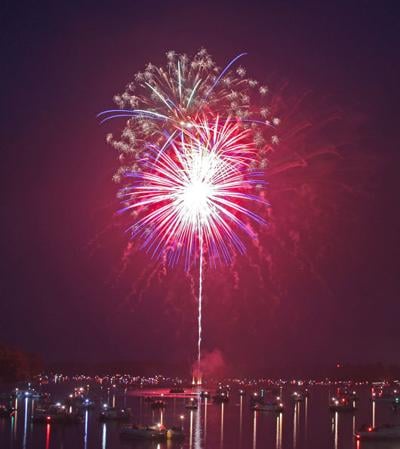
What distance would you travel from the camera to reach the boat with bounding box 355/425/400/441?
4836 cm

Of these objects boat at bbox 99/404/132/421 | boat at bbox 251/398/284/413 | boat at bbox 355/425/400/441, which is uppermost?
boat at bbox 355/425/400/441

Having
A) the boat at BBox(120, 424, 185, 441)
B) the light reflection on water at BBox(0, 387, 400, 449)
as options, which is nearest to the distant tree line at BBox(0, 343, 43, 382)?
the light reflection on water at BBox(0, 387, 400, 449)

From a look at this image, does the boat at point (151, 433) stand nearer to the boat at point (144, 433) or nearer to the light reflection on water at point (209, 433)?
the boat at point (144, 433)

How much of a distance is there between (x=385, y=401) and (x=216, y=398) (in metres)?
36.2

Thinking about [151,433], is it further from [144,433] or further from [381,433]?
[381,433]

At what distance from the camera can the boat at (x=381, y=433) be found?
159 feet

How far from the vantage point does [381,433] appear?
48.7 meters

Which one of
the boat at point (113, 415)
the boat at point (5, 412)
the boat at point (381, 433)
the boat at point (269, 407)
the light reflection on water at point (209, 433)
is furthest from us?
the boat at point (269, 407)

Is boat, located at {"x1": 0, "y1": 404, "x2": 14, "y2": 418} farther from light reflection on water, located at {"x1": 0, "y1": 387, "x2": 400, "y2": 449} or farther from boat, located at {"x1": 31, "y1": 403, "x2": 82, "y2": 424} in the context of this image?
boat, located at {"x1": 31, "y1": 403, "x2": 82, "y2": 424}

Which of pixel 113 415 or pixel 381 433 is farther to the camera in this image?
pixel 113 415

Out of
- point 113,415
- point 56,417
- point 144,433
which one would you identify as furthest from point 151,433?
point 113,415

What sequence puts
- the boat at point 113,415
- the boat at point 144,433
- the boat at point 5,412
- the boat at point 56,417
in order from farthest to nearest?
the boat at point 5,412
the boat at point 113,415
the boat at point 56,417
the boat at point 144,433

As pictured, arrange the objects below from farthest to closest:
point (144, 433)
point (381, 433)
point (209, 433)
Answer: point (209, 433)
point (381, 433)
point (144, 433)

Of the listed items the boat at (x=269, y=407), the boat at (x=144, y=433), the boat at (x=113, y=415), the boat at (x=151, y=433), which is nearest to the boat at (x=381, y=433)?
the boat at (x=151, y=433)
